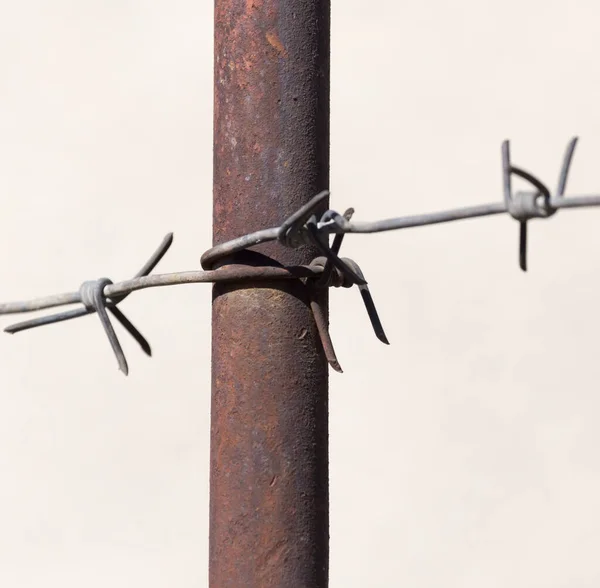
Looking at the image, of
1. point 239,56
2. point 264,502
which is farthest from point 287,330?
point 239,56

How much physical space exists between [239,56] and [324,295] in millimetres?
341

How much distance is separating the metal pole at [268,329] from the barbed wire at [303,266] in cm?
2

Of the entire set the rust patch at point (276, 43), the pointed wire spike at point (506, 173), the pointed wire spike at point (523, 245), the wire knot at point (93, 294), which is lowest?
the wire knot at point (93, 294)

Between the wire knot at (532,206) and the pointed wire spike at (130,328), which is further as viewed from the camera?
the pointed wire spike at (130,328)

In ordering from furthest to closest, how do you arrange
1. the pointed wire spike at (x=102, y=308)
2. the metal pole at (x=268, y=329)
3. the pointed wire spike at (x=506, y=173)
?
the pointed wire spike at (x=102, y=308) → the metal pole at (x=268, y=329) → the pointed wire spike at (x=506, y=173)

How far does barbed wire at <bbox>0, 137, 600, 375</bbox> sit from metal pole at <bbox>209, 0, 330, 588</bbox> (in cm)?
2

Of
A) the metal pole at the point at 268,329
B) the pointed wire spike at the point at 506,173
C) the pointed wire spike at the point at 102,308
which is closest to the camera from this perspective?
the pointed wire spike at the point at 506,173

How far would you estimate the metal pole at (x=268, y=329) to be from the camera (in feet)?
7.52

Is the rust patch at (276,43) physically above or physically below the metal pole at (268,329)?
above

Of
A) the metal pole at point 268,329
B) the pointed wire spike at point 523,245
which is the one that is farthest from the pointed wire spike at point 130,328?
the pointed wire spike at point 523,245

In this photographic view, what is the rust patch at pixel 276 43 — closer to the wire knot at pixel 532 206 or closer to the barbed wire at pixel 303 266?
the barbed wire at pixel 303 266

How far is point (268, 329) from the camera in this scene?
2324 mm

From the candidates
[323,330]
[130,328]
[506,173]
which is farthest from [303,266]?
[506,173]

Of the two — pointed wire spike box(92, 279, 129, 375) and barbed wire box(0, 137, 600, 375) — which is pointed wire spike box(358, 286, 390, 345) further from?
pointed wire spike box(92, 279, 129, 375)
